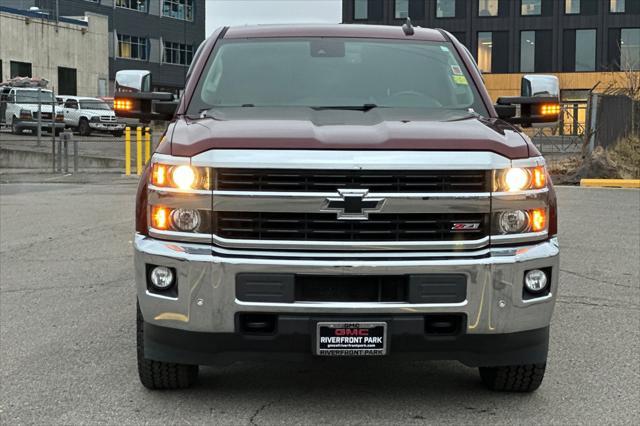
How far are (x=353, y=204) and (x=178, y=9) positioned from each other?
256ft

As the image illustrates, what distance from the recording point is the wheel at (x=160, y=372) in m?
4.37

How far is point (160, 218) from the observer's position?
13.1 feet

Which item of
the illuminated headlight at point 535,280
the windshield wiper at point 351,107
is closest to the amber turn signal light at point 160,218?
the windshield wiper at point 351,107

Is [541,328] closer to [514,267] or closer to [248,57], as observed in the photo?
[514,267]

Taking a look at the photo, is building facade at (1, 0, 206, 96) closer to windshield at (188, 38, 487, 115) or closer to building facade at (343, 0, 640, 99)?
building facade at (343, 0, 640, 99)

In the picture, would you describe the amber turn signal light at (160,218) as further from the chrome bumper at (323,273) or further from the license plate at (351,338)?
the license plate at (351,338)

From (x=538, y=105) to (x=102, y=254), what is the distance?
5.54 meters

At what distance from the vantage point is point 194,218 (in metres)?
3.96

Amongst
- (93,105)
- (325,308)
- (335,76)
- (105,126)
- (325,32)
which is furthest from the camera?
(93,105)

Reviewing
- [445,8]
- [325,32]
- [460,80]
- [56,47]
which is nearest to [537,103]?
[460,80]

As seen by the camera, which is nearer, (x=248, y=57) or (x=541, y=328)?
(x=541, y=328)

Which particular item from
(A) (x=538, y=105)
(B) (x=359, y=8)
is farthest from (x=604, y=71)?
Result: (A) (x=538, y=105)

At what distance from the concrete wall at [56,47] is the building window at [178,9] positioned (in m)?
11.2

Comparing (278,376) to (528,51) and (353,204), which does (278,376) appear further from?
(528,51)
